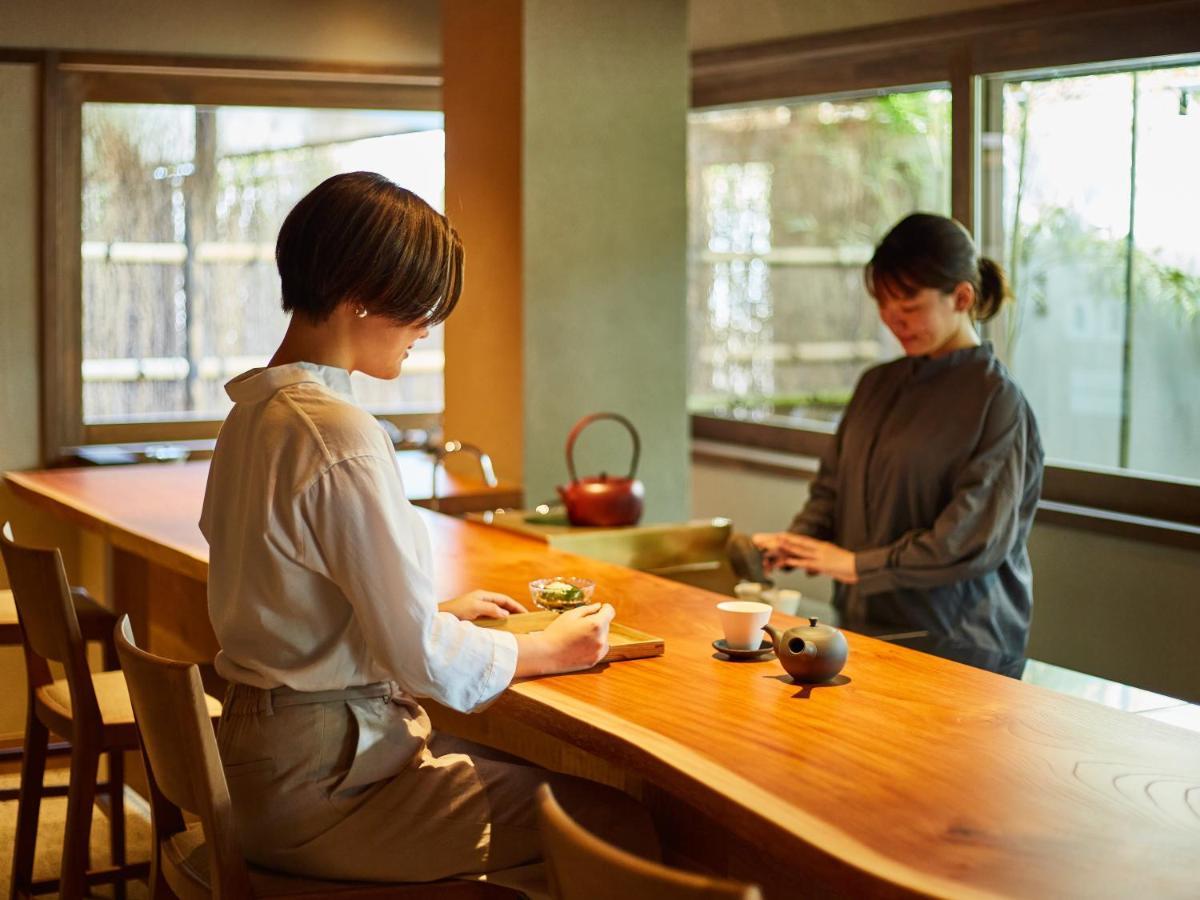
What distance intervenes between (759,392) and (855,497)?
2.25 metres

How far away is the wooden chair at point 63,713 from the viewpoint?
7.93ft

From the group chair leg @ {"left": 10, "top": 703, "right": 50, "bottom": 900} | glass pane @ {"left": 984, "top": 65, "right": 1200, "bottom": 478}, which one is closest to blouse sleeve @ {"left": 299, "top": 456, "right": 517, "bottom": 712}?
chair leg @ {"left": 10, "top": 703, "right": 50, "bottom": 900}

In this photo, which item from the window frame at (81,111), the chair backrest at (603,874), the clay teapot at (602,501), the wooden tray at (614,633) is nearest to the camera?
the chair backrest at (603,874)

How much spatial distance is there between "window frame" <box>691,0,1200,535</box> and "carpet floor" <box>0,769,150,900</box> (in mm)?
2479

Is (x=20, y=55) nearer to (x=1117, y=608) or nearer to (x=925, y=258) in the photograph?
(x=925, y=258)

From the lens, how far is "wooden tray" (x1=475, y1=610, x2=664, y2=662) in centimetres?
212

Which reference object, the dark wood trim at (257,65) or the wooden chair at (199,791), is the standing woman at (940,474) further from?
the dark wood trim at (257,65)

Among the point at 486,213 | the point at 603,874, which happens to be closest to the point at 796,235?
the point at 486,213

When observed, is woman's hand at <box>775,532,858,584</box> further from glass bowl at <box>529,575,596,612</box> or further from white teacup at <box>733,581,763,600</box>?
glass bowl at <box>529,575,596,612</box>

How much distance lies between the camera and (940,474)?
3.13 metres

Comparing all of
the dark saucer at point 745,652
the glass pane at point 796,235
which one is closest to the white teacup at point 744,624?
the dark saucer at point 745,652

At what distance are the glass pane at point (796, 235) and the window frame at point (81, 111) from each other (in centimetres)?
125

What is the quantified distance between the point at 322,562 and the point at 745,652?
0.70 metres

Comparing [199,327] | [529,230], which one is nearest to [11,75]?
[199,327]
